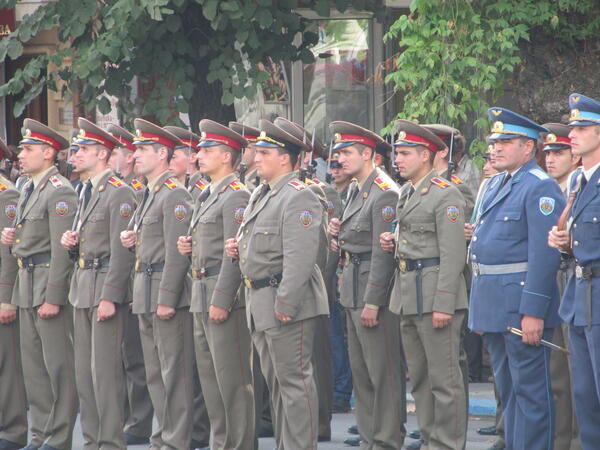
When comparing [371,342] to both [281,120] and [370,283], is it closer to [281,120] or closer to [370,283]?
[370,283]

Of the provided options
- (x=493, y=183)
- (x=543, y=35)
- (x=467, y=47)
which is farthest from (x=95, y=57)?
(x=493, y=183)

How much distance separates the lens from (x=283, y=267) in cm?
773

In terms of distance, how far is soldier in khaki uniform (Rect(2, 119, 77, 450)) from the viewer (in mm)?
8984

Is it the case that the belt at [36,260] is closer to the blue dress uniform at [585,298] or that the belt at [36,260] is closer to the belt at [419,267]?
the belt at [419,267]

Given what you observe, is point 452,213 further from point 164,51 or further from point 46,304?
point 164,51

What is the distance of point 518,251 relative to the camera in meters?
7.57

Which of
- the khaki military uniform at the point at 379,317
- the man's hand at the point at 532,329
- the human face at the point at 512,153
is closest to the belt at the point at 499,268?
the man's hand at the point at 532,329

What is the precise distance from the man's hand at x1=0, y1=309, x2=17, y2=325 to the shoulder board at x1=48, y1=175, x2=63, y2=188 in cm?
101

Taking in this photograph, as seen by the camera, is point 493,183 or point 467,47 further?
point 467,47

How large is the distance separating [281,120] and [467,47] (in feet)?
11.2

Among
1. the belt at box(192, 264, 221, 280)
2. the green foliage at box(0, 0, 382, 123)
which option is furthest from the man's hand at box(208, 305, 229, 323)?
the green foliage at box(0, 0, 382, 123)

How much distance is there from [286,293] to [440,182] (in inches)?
52.4

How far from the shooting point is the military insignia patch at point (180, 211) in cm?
859

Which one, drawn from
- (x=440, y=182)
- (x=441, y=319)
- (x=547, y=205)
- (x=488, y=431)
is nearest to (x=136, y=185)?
(x=440, y=182)
